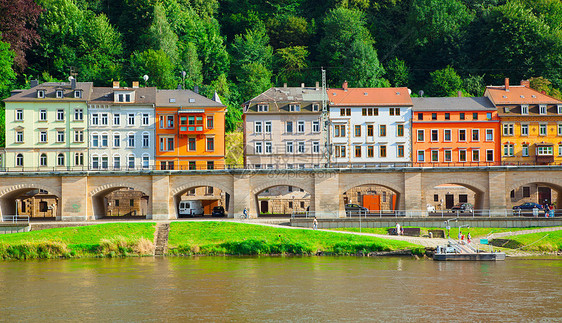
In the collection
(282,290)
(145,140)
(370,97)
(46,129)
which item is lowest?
(282,290)

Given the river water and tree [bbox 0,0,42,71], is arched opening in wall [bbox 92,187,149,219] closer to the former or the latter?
tree [bbox 0,0,42,71]

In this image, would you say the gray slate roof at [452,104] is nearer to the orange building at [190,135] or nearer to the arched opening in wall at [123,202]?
the orange building at [190,135]

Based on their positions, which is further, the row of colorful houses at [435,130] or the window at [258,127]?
the row of colorful houses at [435,130]

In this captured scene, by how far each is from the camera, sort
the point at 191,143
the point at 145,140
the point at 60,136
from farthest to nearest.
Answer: the point at 145,140 → the point at 60,136 → the point at 191,143

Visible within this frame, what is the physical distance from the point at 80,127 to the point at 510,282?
52.1 m

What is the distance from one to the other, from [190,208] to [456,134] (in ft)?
105

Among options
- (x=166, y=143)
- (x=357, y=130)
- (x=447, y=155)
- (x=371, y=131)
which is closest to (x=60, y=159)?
(x=166, y=143)

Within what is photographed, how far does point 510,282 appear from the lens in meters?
44.4

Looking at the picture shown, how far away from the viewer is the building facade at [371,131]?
83312mm

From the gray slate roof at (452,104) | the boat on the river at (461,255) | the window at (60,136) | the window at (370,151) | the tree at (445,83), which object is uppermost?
the tree at (445,83)

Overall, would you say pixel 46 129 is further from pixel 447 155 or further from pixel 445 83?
pixel 445 83

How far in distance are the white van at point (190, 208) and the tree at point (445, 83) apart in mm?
40342

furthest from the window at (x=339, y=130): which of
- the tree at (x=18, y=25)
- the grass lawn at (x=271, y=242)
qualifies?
the tree at (x=18, y=25)

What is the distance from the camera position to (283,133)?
3226 inches
